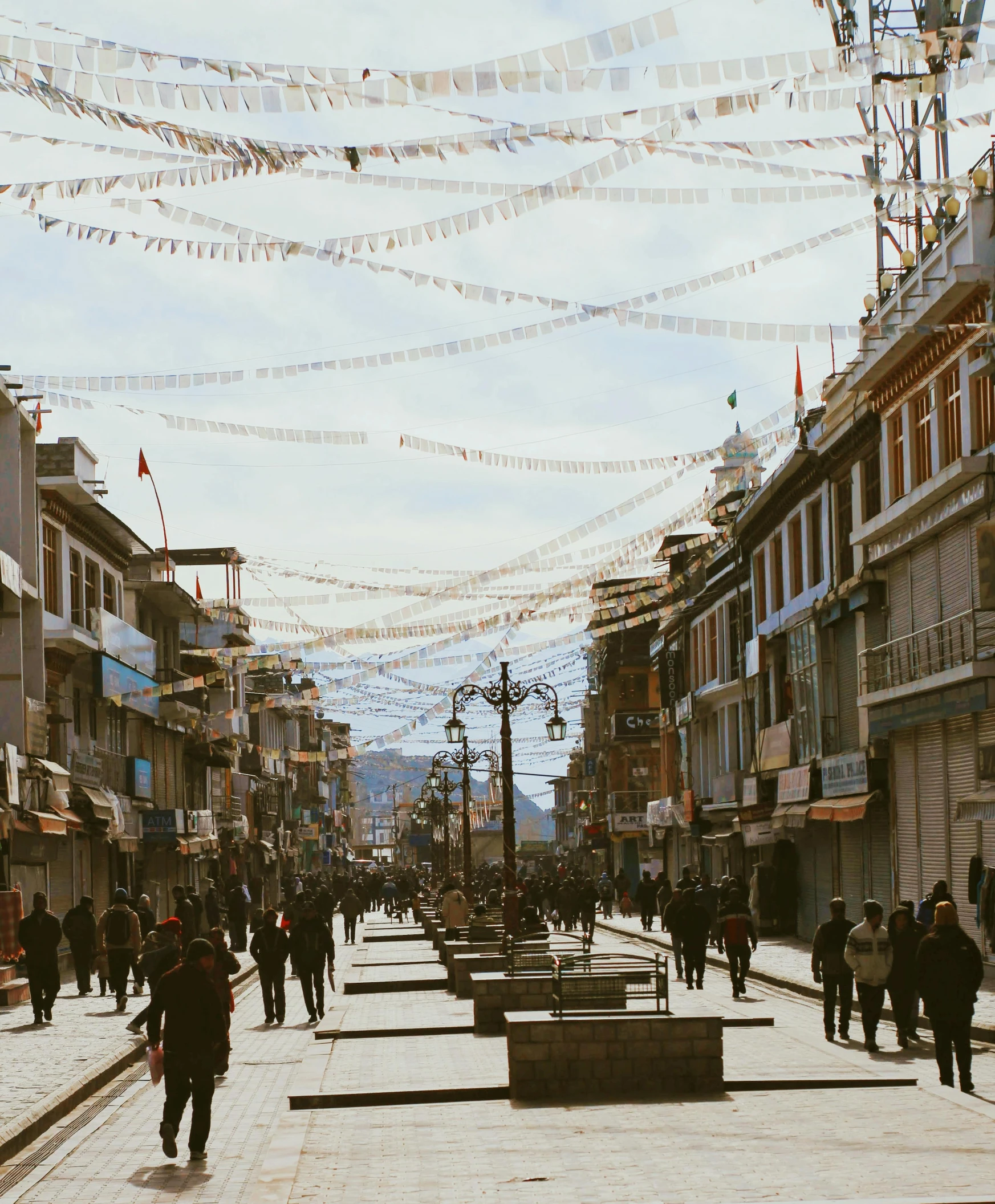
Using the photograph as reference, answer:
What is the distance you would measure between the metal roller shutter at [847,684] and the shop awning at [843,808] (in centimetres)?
124

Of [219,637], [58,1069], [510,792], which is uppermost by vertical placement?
[219,637]

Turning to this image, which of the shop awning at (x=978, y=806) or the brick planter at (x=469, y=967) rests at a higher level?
the shop awning at (x=978, y=806)

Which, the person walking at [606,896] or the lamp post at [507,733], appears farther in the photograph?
the person walking at [606,896]

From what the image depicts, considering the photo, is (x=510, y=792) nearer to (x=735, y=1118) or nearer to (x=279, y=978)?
(x=279, y=978)

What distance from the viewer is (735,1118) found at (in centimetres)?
1208

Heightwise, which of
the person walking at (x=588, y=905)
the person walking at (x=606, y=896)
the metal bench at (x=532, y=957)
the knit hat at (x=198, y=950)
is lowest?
the person walking at (x=606, y=896)

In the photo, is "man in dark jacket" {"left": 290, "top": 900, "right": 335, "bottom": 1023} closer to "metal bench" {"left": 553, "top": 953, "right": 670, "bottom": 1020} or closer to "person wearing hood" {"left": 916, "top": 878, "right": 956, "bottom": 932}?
"person wearing hood" {"left": 916, "top": 878, "right": 956, "bottom": 932}

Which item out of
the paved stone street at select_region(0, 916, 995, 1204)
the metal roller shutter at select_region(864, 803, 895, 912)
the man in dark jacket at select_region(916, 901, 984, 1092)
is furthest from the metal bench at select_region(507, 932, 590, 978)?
the metal roller shutter at select_region(864, 803, 895, 912)

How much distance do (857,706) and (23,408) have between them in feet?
58.4

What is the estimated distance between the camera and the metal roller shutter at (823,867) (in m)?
38.0

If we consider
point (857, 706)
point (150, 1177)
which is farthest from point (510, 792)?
point (150, 1177)

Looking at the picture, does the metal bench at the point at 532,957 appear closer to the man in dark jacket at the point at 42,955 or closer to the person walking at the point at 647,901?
the man in dark jacket at the point at 42,955

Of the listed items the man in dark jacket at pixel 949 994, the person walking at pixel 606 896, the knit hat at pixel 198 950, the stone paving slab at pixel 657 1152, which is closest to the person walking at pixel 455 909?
the person walking at pixel 606 896

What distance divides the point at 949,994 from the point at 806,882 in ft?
91.5
